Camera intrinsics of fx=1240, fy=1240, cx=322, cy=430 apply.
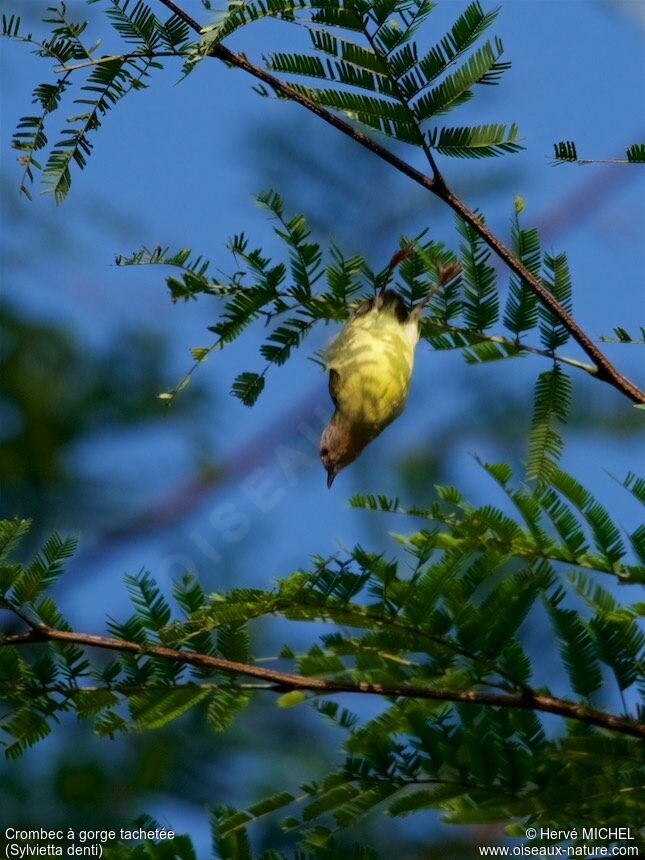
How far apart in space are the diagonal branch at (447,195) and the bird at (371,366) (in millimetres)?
324

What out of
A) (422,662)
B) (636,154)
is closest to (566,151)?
(636,154)

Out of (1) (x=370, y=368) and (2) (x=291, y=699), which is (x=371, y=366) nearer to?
(1) (x=370, y=368)

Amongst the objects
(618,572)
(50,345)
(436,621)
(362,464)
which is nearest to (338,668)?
(436,621)

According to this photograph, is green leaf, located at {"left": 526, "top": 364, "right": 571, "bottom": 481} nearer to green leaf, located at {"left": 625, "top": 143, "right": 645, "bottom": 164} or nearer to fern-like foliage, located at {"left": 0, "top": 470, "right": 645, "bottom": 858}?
fern-like foliage, located at {"left": 0, "top": 470, "right": 645, "bottom": 858}

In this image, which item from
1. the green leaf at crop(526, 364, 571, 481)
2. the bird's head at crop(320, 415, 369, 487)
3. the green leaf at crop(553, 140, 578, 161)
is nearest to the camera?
the green leaf at crop(553, 140, 578, 161)

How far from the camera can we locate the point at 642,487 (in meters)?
2.39

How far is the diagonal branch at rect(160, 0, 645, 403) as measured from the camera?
238 centimetres

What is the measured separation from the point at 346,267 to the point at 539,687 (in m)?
1.03

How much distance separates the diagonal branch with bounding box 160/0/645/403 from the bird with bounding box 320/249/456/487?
A: 12.7 inches

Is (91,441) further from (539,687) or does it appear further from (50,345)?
(539,687)
